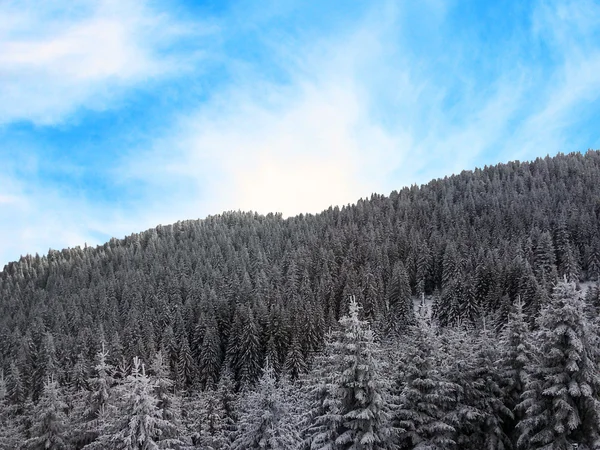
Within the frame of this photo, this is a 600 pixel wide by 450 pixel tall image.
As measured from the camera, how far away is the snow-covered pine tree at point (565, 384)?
2227 cm

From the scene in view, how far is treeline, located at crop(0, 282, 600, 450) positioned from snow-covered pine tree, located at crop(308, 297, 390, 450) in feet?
0.19

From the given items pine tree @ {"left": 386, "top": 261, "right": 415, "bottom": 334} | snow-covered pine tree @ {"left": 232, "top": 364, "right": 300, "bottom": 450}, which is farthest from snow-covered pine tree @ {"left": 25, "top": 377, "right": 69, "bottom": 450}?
pine tree @ {"left": 386, "top": 261, "right": 415, "bottom": 334}

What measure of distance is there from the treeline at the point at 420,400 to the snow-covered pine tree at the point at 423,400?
64 millimetres

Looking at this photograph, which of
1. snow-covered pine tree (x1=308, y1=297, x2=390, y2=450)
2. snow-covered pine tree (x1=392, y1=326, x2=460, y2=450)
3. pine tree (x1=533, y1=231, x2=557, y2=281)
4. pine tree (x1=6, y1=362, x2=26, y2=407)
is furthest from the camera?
pine tree (x1=533, y1=231, x2=557, y2=281)

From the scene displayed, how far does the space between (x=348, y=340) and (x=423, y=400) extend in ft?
23.0

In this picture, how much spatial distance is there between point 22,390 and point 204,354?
3050cm

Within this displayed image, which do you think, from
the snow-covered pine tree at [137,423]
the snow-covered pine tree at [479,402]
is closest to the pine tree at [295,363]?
the snow-covered pine tree at [479,402]

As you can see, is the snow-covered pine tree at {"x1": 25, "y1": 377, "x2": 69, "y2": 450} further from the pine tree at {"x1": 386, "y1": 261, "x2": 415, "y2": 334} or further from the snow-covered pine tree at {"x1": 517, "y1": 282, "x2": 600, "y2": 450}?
the pine tree at {"x1": 386, "y1": 261, "x2": 415, "y2": 334}

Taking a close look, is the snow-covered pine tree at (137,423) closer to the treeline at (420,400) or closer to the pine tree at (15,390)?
the treeline at (420,400)

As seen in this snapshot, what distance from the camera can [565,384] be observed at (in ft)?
75.0

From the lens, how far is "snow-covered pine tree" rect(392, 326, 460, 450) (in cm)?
2641

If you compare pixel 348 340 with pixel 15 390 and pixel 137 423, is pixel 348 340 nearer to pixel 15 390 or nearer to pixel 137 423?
pixel 137 423

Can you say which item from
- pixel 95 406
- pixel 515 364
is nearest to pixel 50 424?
pixel 95 406

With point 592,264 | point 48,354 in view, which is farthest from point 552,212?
point 48,354
